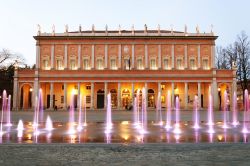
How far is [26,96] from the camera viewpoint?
2576 inches

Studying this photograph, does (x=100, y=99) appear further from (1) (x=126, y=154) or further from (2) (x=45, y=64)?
(1) (x=126, y=154)

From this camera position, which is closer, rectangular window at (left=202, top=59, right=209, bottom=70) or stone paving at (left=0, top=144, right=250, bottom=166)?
stone paving at (left=0, top=144, right=250, bottom=166)

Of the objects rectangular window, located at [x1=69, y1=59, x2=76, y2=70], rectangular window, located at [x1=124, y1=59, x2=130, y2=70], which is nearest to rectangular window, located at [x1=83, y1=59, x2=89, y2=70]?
rectangular window, located at [x1=69, y1=59, x2=76, y2=70]

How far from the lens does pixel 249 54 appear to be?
59.5m

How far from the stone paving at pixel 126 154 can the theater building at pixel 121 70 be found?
50486 mm

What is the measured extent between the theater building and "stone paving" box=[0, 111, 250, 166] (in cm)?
5049

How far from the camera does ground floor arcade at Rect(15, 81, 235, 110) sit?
62.0 meters

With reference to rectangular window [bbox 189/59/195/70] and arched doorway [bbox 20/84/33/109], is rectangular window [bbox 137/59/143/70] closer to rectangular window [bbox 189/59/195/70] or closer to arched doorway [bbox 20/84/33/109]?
rectangular window [bbox 189/59/195/70]

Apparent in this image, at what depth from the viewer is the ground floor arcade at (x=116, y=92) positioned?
62.0 meters

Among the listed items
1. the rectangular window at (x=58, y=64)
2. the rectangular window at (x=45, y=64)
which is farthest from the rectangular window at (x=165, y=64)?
the rectangular window at (x=45, y=64)

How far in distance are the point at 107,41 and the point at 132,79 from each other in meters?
9.45

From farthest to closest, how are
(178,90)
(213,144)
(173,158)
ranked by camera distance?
1. (178,90)
2. (213,144)
3. (173,158)

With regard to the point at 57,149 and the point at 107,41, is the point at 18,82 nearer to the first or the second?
the point at 107,41

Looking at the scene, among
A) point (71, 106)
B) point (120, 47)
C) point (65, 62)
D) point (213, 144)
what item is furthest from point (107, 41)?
point (213, 144)
